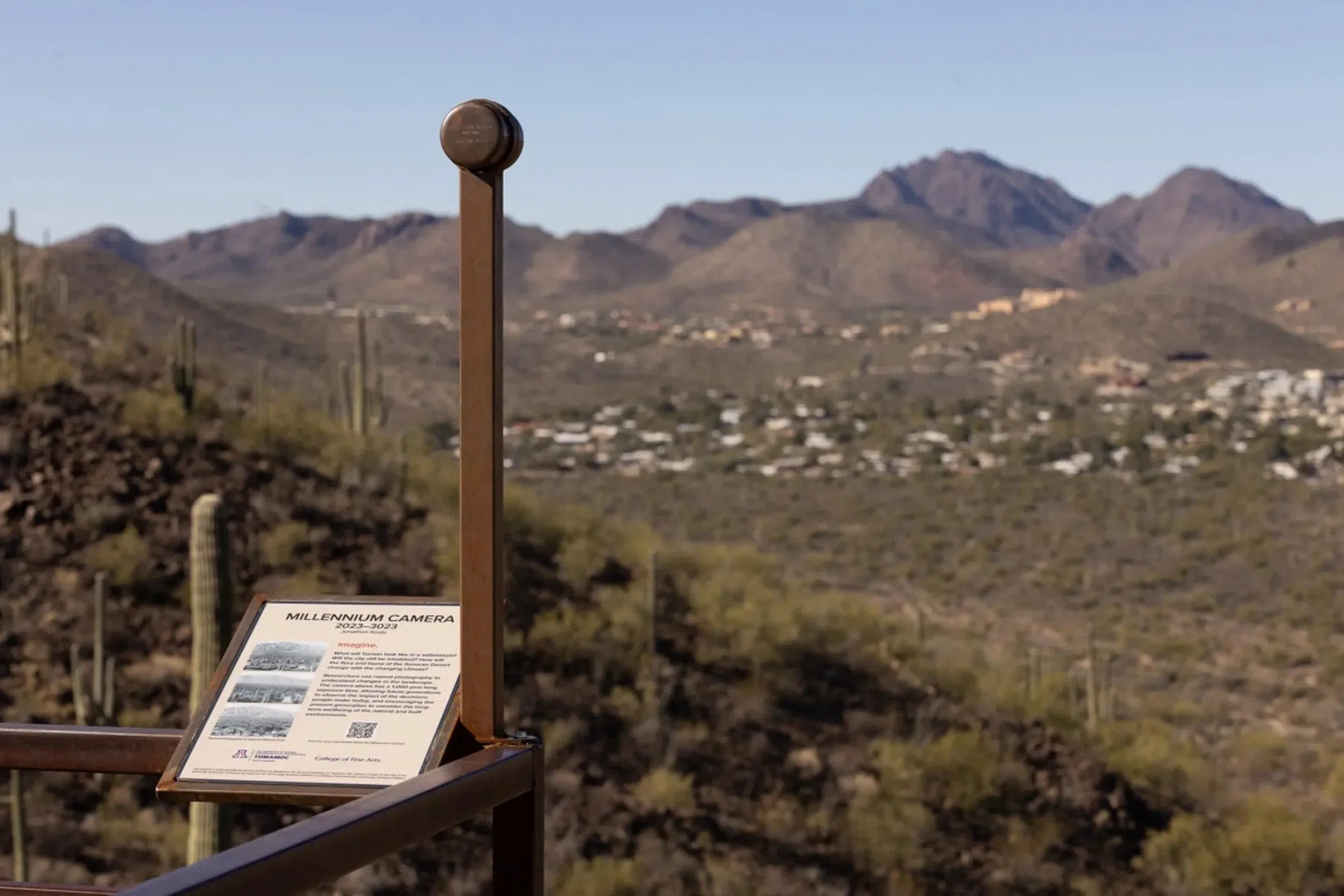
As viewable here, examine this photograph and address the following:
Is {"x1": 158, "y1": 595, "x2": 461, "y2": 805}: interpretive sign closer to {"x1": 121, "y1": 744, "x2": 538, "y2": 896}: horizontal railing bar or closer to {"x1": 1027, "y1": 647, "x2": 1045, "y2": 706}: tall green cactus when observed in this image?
{"x1": 121, "y1": 744, "x2": 538, "y2": 896}: horizontal railing bar

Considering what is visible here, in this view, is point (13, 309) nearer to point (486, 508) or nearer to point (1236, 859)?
point (1236, 859)

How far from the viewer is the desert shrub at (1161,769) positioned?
55.8 ft

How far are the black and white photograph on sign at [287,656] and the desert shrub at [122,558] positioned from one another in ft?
40.8

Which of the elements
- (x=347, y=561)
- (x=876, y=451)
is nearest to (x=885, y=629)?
(x=347, y=561)

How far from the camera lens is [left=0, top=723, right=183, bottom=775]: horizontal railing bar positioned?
→ 3488mm

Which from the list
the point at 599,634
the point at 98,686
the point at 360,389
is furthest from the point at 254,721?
the point at 360,389

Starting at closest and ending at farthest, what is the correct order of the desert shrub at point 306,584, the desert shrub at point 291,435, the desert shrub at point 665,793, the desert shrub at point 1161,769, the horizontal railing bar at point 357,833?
the horizontal railing bar at point 357,833 → the desert shrub at point 665,793 → the desert shrub at point 306,584 → the desert shrub at point 1161,769 → the desert shrub at point 291,435

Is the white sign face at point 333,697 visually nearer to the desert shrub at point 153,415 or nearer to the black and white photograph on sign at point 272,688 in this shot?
the black and white photograph on sign at point 272,688

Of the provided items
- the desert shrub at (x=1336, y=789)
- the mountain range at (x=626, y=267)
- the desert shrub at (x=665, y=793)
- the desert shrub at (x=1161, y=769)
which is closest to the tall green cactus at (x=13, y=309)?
the desert shrub at (x=665, y=793)

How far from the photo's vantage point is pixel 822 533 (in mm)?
35094

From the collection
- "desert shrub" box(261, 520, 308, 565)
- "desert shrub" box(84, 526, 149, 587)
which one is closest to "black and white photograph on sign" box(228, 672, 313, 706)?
"desert shrub" box(84, 526, 149, 587)

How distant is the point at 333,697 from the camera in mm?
3348

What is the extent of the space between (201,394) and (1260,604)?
19494mm

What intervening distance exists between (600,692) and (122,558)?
4842 millimetres
